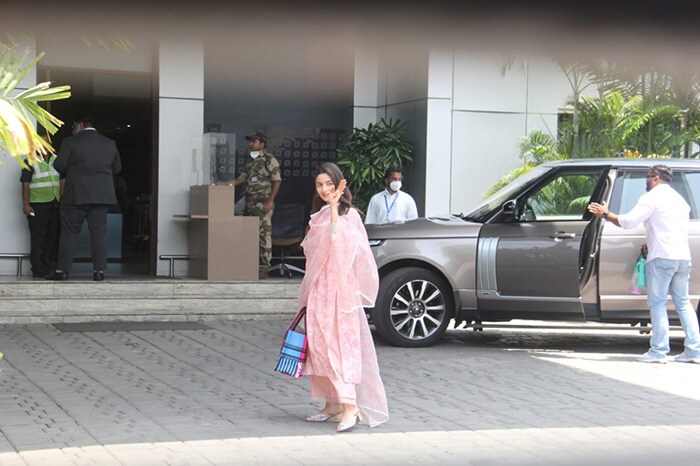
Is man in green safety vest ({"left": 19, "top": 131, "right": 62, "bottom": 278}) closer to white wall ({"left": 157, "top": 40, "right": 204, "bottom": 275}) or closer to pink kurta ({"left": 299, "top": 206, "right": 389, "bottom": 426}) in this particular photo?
white wall ({"left": 157, "top": 40, "right": 204, "bottom": 275})

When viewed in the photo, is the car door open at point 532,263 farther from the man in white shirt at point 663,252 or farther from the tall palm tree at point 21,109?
the tall palm tree at point 21,109

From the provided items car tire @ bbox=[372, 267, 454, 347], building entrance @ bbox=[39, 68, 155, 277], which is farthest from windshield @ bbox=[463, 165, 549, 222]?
building entrance @ bbox=[39, 68, 155, 277]


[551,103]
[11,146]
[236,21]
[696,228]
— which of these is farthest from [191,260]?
[236,21]

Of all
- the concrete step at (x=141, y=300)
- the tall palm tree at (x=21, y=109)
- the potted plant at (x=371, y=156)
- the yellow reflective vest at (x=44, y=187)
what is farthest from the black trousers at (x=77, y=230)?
the tall palm tree at (x=21, y=109)

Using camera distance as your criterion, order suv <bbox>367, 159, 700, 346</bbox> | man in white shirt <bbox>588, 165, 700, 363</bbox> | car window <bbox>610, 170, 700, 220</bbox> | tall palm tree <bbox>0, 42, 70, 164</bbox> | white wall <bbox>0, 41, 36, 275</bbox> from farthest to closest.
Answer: white wall <bbox>0, 41, 36, 275</bbox>, car window <bbox>610, 170, 700, 220</bbox>, suv <bbox>367, 159, 700, 346</bbox>, man in white shirt <bbox>588, 165, 700, 363</bbox>, tall palm tree <bbox>0, 42, 70, 164</bbox>

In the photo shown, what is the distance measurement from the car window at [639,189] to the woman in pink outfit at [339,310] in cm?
477

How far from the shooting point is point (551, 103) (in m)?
15.1

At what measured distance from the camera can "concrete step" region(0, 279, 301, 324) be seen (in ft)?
39.6

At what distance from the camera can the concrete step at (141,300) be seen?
12062 millimetres

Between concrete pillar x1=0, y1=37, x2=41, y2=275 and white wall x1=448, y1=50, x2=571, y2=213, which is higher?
white wall x1=448, y1=50, x2=571, y2=213

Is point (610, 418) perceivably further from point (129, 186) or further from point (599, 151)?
point (129, 186)

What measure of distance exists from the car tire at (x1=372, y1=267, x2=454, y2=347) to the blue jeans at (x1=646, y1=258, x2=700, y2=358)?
6.77ft

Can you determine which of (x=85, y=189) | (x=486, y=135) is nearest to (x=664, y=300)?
(x=486, y=135)

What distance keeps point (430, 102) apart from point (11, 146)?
41.9ft
